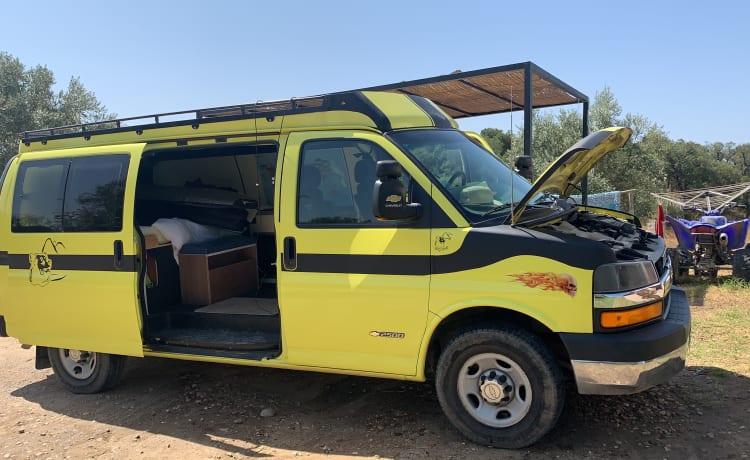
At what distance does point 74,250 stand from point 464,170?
12.2ft

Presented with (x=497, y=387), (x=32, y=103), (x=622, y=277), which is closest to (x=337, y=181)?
(x=497, y=387)

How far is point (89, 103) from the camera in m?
27.0

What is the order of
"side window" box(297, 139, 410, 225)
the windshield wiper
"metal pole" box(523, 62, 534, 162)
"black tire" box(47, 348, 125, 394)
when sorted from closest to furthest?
1. the windshield wiper
2. "side window" box(297, 139, 410, 225)
3. "black tire" box(47, 348, 125, 394)
4. "metal pole" box(523, 62, 534, 162)

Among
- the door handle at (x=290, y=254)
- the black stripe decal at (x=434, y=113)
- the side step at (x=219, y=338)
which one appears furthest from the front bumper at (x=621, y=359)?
the side step at (x=219, y=338)

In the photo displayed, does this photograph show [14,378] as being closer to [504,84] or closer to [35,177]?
[35,177]

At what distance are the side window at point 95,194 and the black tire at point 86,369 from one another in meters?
1.30

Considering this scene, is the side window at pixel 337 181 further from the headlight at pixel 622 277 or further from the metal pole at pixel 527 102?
the metal pole at pixel 527 102

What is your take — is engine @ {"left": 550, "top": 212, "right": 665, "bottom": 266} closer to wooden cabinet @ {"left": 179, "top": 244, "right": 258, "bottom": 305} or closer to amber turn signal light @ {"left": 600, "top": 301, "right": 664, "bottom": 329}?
amber turn signal light @ {"left": 600, "top": 301, "right": 664, "bottom": 329}

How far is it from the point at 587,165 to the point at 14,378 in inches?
260

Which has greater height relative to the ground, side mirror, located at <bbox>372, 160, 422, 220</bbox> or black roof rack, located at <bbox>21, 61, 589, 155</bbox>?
black roof rack, located at <bbox>21, 61, 589, 155</bbox>

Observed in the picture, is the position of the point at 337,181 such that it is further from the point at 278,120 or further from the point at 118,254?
the point at 118,254

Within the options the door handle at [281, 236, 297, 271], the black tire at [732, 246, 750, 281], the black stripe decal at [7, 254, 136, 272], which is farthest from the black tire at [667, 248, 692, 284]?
the black stripe decal at [7, 254, 136, 272]

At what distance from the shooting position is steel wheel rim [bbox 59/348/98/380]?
223 inches

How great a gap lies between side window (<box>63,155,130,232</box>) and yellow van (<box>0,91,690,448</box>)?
2 centimetres
